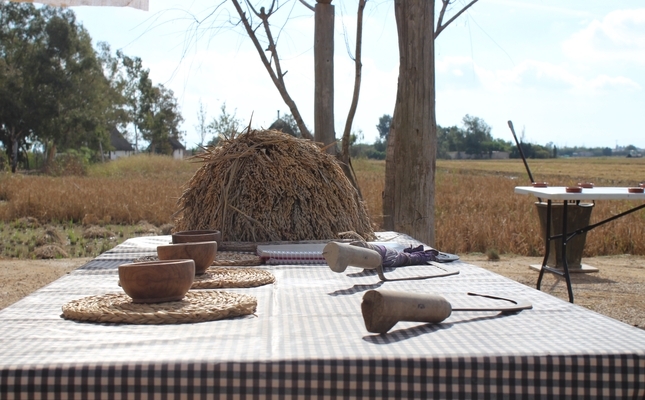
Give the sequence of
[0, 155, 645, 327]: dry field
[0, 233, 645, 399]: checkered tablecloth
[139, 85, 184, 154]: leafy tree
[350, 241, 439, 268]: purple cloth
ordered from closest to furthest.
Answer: [0, 233, 645, 399]: checkered tablecloth < [350, 241, 439, 268]: purple cloth < [0, 155, 645, 327]: dry field < [139, 85, 184, 154]: leafy tree

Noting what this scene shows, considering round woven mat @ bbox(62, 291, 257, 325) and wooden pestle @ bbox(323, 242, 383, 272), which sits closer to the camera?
round woven mat @ bbox(62, 291, 257, 325)

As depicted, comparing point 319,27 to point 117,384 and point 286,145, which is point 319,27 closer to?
point 286,145

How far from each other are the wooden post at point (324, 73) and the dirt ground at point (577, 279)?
2.38 meters

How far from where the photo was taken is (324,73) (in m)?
6.13

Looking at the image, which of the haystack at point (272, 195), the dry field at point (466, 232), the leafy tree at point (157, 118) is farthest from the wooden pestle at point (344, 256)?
the leafy tree at point (157, 118)

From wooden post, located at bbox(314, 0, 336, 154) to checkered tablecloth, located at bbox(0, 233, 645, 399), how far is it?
434cm

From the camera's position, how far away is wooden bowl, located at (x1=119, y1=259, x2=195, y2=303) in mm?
1871

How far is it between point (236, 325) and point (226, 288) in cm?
60

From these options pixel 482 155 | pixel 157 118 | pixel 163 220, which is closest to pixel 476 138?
pixel 482 155

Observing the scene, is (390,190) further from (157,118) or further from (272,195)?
(157,118)

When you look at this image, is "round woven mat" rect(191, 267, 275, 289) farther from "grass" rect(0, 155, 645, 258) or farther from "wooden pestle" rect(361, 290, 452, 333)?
"grass" rect(0, 155, 645, 258)

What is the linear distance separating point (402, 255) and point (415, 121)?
8.69ft

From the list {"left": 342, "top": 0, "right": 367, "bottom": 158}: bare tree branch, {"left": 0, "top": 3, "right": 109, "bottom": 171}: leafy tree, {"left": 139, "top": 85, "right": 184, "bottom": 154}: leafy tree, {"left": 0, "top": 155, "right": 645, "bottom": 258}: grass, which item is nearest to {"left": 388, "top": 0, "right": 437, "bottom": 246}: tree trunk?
{"left": 0, "top": 155, "right": 645, "bottom": 258}: grass

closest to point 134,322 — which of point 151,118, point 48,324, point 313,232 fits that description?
point 48,324
